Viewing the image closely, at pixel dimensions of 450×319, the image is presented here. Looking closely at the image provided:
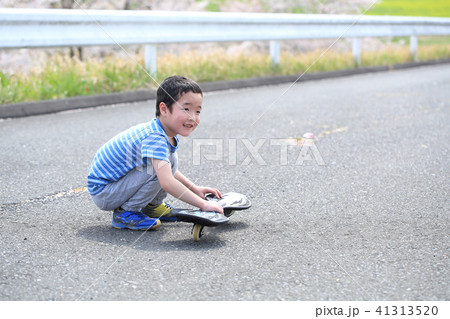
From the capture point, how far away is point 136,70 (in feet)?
24.9

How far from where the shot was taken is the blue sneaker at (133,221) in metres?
3.33

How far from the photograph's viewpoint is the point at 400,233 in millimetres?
3238

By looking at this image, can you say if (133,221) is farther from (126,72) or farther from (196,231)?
(126,72)

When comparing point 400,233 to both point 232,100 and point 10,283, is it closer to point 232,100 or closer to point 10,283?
point 10,283

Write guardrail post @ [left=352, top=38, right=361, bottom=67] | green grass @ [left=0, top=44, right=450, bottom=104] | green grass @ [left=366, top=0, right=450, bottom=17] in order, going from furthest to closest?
green grass @ [left=366, top=0, right=450, bottom=17] < guardrail post @ [left=352, top=38, right=361, bottom=67] < green grass @ [left=0, top=44, right=450, bottom=104]

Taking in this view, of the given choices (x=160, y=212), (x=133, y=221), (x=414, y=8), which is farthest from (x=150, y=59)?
(x=414, y=8)

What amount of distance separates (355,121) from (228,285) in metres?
4.18

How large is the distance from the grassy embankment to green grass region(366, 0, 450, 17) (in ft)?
42.5

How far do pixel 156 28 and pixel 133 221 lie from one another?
15.9 ft

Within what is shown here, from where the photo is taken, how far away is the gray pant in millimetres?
3311

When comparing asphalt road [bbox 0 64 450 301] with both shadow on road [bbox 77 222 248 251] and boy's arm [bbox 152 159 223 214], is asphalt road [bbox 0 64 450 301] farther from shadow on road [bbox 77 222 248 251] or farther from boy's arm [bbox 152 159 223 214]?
boy's arm [bbox 152 159 223 214]

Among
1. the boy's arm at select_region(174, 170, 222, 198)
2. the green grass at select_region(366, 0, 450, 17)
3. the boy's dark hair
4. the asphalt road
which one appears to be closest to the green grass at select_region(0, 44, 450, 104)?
the asphalt road
